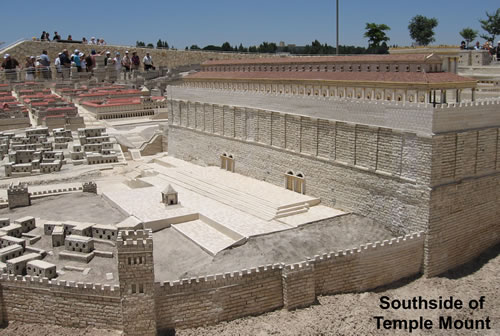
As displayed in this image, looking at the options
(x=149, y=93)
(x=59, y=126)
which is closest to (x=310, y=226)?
(x=59, y=126)

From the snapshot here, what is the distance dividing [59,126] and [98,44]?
124 feet

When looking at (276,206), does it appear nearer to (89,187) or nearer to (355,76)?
(355,76)

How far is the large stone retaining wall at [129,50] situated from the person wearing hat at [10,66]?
163 inches

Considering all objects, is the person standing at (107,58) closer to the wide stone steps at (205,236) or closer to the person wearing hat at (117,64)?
the person wearing hat at (117,64)

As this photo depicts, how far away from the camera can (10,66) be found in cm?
6300

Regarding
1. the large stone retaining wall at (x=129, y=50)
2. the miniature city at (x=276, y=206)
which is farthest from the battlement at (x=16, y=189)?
the large stone retaining wall at (x=129, y=50)

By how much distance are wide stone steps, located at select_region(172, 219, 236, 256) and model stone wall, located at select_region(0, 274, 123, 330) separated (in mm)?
4557

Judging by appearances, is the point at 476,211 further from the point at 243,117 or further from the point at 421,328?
the point at 243,117

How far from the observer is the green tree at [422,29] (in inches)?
2297

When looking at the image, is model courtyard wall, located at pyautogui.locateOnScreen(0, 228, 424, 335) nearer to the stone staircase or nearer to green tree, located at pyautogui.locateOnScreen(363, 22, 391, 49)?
the stone staircase

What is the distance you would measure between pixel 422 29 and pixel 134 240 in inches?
2095

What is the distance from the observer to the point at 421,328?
16406 mm

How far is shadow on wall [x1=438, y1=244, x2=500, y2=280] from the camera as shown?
64.0 feet

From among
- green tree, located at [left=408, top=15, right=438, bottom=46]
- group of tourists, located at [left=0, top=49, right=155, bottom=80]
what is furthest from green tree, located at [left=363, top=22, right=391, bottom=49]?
group of tourists, located at [left=0, top=49, right=155, bottom=80]
